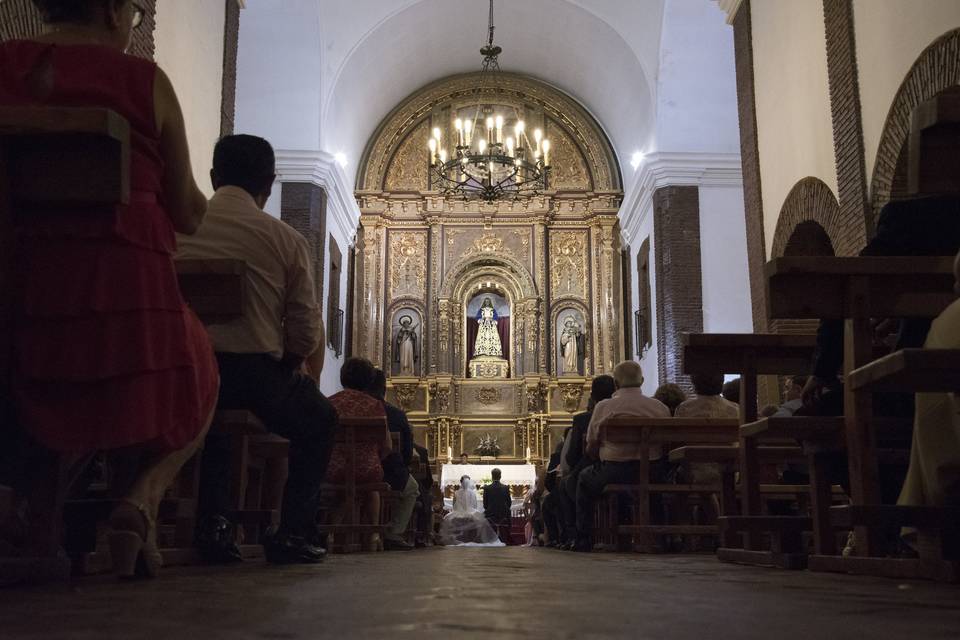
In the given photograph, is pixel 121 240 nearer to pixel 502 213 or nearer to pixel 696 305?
pixel 696 305

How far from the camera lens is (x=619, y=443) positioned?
18.9 feet

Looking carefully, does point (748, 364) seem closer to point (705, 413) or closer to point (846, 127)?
point (705, 413)

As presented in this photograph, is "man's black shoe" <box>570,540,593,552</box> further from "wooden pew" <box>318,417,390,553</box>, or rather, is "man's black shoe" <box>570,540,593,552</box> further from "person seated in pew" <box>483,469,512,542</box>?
"person seated in pew" <box>483,469,512,542</box>

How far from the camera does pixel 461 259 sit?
17422 mm

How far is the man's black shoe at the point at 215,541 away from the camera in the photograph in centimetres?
310

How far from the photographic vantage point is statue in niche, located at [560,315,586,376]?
669 inches

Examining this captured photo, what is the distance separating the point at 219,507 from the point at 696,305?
1057cm

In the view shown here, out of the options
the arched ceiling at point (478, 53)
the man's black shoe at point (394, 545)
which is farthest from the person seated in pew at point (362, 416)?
the arched ceiling at point (478, 53)

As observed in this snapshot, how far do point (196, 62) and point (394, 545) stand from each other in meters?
4.07

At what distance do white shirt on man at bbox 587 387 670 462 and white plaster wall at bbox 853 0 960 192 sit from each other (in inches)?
92.0

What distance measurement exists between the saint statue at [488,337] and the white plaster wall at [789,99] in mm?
9055

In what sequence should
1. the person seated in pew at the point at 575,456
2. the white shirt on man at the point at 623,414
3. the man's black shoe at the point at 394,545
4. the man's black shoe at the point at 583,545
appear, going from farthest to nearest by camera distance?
the man's black shoe at the point at 394,545
the person seated in pew at the point at 575,456
the man's black shoe at the point at 583,545
the white shirt on man at the point at 623,414

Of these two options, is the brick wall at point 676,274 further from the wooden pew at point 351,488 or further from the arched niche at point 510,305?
the wooden pew at point 351,488

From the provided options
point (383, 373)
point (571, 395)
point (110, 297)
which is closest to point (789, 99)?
point (383, 373)
